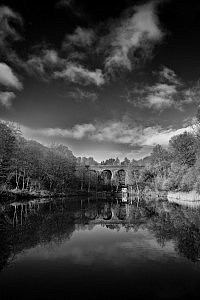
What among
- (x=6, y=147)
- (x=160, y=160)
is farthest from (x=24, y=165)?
(x=160, y=160)

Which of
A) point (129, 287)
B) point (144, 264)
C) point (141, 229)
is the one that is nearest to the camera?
point (129, 287)

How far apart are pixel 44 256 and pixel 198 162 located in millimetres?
44186

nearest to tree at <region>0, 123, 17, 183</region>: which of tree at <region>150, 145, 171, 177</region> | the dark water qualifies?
the dark water

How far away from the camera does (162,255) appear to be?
1277 cm

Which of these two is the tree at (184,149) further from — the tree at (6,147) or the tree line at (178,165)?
the tree at (6,147)

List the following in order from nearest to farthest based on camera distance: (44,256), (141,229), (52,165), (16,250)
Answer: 1. (44,256)
2. (16,250)
3. (141,229)
4. (52,165)

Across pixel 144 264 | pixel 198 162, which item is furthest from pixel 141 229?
pixel 198 162

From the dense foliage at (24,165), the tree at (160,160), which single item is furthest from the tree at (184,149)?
the dense foliage at (24,165)

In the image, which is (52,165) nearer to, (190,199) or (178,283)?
(190,199)

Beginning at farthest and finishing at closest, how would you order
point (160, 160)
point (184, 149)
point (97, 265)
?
point (160, 160)
point (184, 149)
point (97, 265)

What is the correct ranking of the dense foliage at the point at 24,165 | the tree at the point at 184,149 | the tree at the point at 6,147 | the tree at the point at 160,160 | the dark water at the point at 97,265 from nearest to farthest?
1. the dark water at the point at 97,265
2. the tree at the point at 6,147
3. the dense foliage at the point at 24,165
4. the tree at the point at 184,149
5. the tree at the point at 160,160

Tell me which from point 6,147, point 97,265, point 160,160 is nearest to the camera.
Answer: point 97,265

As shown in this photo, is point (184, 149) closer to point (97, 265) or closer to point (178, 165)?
point (178, 165)

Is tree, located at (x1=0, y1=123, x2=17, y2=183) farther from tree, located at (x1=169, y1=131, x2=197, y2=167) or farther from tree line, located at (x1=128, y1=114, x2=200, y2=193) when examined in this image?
tree, located at (x1=169, y1=131, x2=197, y2=167)
